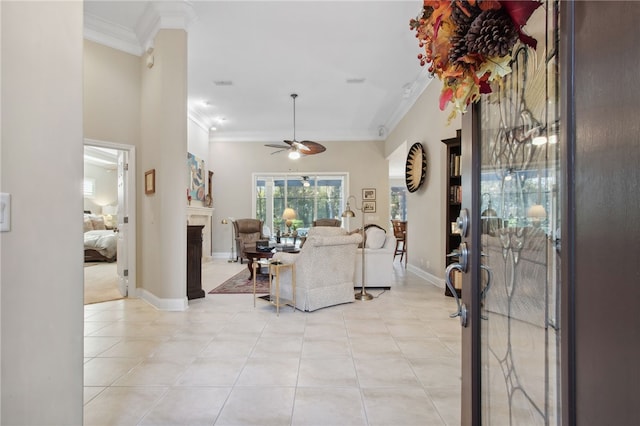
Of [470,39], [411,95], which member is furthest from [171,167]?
[411,95]

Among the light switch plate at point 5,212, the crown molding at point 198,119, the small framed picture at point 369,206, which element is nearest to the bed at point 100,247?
the crown molding at point 198,119

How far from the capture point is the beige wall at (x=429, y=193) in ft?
15.4

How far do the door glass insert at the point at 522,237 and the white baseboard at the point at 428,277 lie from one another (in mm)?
3773

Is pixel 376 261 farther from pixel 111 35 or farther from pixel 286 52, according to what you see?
pixel 111 35

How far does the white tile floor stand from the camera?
1.78m

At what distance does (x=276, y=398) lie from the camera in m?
1.92

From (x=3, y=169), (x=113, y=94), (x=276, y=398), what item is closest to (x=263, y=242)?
(x=113, y=94)

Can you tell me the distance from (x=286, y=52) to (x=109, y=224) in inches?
305

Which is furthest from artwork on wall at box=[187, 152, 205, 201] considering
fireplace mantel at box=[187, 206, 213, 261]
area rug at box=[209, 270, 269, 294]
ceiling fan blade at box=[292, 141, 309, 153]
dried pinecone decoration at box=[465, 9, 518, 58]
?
dried pinecone decoration at box=[465, 9, 518, 58]

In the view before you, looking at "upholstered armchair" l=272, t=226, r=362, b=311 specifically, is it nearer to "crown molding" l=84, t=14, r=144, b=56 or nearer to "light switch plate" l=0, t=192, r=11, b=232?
"light switch plate" l=0, t=192, r=11, b=232

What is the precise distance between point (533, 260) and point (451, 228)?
379cm

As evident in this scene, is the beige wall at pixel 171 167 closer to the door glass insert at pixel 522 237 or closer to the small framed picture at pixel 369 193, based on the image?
the door glass insert at pixel 522 237

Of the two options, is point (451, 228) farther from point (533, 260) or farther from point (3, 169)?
point (3, 169)

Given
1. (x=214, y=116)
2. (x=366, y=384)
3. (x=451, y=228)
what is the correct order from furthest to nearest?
(x=214, y=116) < (x=451, y=228) < (x=366, y=384)
